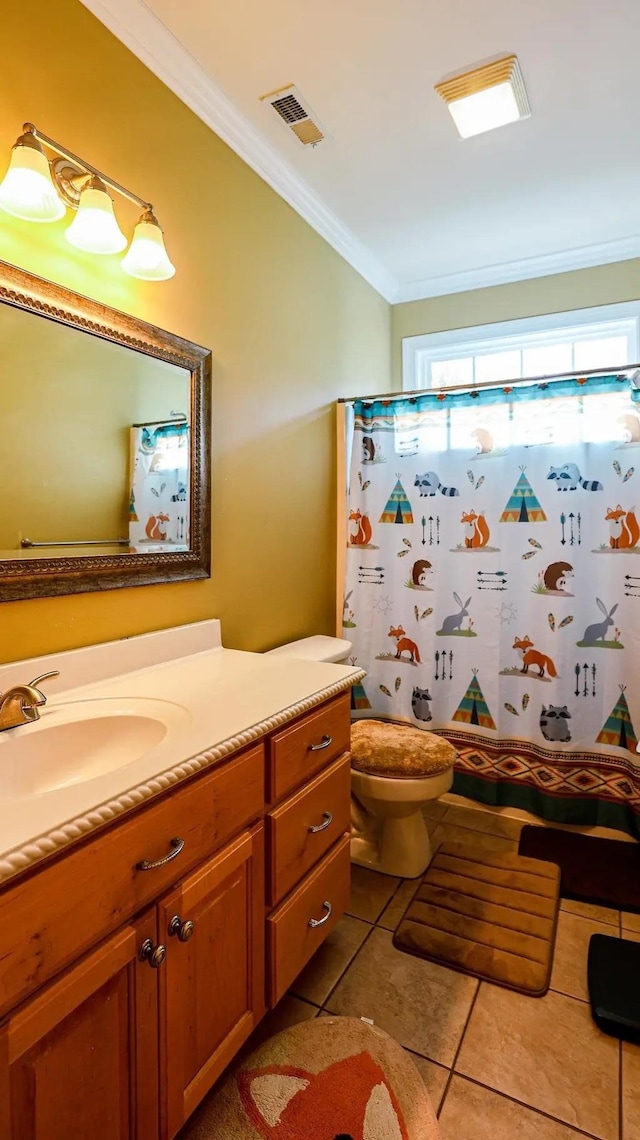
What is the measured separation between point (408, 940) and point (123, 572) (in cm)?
136

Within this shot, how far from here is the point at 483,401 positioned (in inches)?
89.4

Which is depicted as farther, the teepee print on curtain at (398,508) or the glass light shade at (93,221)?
the teepee print on curtain at (398,508)

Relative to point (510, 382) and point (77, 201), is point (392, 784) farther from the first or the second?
point (77, 201)

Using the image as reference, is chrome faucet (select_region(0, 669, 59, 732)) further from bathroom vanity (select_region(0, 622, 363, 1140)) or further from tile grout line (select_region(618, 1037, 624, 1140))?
tile grout line (select_region(618, 1037, 624, 1140))

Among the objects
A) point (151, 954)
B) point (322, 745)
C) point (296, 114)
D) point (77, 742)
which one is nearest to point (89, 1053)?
point (151, 954)

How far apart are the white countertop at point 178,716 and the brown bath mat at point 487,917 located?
87 centimetres

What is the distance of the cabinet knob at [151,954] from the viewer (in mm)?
865

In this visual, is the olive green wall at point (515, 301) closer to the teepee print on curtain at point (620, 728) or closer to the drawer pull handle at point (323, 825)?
the teepee print on curtain at point (620, 728)

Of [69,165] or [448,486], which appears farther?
[448,486]

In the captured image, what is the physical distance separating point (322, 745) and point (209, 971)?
503mm

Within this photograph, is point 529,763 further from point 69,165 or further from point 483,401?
point 69,165

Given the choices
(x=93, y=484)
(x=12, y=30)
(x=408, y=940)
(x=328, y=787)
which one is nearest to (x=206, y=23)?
(x=12, y=30)

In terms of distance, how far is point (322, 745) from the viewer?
53.2 inches

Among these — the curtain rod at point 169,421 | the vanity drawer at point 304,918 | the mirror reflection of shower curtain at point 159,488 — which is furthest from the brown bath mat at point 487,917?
the curtain rod at point 169,421
